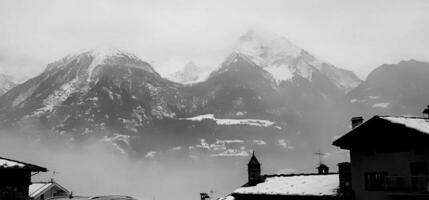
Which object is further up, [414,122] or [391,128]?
[414,122]

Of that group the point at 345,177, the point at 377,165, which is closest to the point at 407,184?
the point at 377,165

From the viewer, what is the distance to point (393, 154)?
123ft

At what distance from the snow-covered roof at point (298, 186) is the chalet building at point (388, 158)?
2465mm

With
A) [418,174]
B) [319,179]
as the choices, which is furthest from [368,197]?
[319,179]

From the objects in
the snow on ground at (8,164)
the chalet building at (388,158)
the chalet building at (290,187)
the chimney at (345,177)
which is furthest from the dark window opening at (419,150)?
the snow on ground at (8,164)

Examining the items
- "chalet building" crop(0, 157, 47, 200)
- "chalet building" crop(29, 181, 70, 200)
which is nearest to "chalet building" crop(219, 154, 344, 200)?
"chalet building" crop(0, 157, 47, 200)

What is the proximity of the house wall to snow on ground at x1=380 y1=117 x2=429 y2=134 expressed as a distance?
158 centimetres

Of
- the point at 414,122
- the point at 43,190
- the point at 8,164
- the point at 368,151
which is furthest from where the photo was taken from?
the point at 43,190

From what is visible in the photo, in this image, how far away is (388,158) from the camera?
37969 mm

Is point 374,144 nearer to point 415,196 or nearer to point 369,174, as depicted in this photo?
point 369,174

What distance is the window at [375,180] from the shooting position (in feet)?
125

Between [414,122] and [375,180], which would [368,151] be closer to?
[375,180]

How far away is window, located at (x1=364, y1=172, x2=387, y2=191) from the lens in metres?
38.2

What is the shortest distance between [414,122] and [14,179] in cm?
2948
